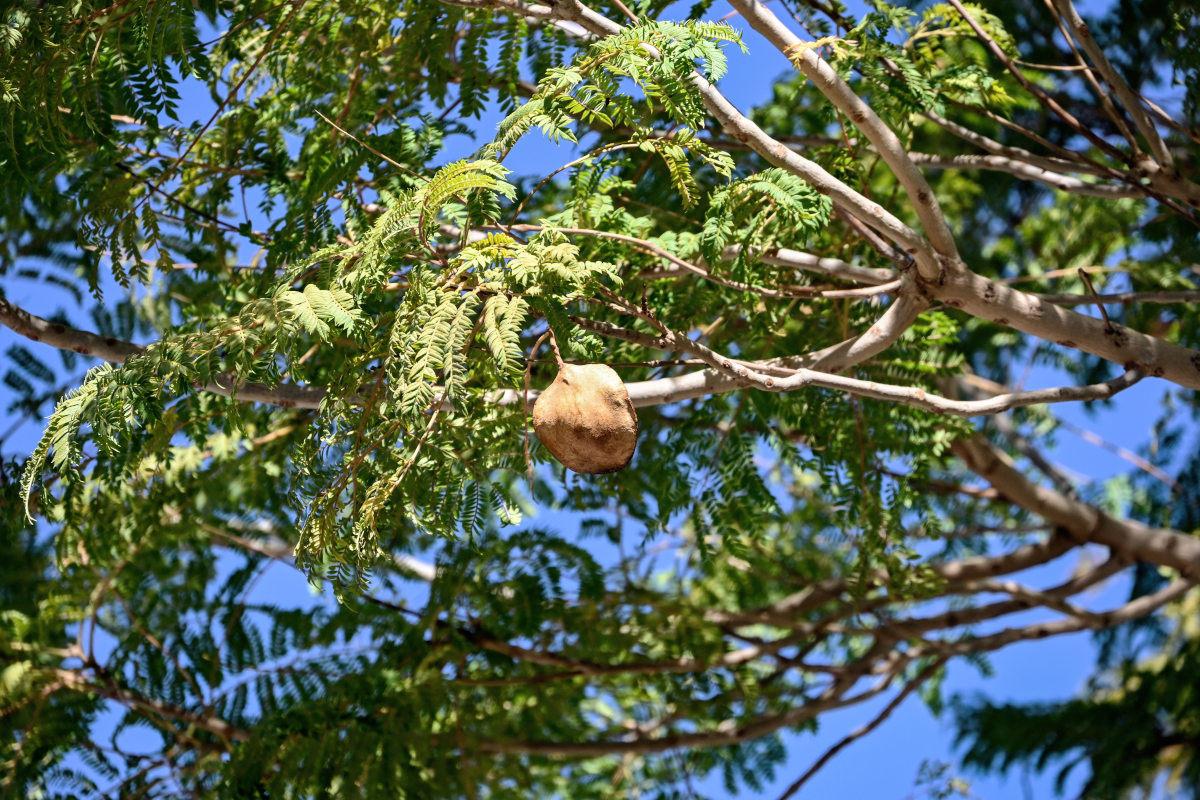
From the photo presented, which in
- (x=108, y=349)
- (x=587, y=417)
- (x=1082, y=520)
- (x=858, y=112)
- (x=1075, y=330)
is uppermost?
(x=1082, y=520)

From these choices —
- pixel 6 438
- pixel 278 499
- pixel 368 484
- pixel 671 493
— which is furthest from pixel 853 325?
pixel 6 438

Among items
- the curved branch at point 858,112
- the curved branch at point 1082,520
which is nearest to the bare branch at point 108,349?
the curved branch at point 858,112

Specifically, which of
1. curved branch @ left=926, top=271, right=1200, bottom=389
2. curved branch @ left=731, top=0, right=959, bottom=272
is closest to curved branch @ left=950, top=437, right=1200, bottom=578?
Result: curved branch @ left=926, top=271, right=1200, bottom=389

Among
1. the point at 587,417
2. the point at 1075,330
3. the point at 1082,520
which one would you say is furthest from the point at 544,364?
the point at 1082,520

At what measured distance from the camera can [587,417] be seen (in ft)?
7.55

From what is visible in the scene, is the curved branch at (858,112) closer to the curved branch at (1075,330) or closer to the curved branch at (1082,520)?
the curved branch at (1075,330)

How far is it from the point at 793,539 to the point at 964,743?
148 cm

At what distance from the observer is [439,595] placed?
455 centimetres

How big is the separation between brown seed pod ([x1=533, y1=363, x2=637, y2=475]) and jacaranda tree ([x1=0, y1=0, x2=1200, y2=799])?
0.02m

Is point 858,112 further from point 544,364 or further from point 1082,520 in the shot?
point 1082,520

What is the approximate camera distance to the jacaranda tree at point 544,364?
2.67 meters

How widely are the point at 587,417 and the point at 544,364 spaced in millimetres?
915

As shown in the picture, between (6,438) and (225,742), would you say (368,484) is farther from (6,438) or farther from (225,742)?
(6,438)

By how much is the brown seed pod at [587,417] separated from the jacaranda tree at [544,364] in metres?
0.02
